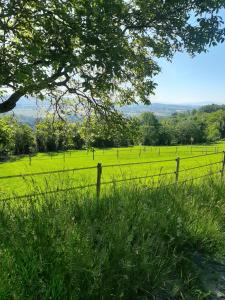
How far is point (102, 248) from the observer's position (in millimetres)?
4133

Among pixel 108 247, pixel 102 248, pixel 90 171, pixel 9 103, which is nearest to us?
pixel 102 248

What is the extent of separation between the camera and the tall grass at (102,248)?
11.8ft

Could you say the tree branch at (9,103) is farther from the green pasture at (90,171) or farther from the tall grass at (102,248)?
the tall grass at (102,248)

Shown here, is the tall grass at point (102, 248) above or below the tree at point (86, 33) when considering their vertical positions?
below

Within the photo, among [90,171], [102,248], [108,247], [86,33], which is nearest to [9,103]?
[86,33]

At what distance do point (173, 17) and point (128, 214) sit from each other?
375 cm

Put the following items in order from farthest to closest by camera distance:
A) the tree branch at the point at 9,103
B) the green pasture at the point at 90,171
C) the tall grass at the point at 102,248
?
the tree branch at the point at 9,103
the green pasture at the point at 90,171
the tall grass at the point at 102,248

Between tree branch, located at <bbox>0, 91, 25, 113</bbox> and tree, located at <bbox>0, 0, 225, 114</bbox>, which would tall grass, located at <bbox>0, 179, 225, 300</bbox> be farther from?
tree branch, located at <bbox>0, 91, 25, 113</bbox>

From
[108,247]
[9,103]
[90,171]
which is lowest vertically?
[90,171]

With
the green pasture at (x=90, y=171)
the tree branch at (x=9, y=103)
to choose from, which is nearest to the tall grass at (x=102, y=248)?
the green pasture at (x=90, y=171)

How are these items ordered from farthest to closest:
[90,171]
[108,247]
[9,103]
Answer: [90,171] < [9,103] < [108,247]

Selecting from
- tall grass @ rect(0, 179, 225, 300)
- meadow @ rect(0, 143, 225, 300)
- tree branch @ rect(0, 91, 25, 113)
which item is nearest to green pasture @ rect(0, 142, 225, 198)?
meadow @ rect(0, 143, 225, 300)

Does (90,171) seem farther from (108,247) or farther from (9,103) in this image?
(108,247)

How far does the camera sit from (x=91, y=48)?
20.6ft
